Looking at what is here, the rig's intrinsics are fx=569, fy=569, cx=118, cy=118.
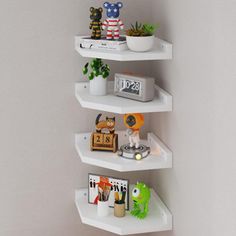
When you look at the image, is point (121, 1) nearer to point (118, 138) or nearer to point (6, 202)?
point (118, 138)

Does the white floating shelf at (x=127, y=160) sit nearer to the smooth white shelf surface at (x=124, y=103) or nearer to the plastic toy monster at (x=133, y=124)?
the plastic toy monster at (x=133, y=124)

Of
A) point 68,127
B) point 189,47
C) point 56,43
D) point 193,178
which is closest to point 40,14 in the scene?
point 56,43

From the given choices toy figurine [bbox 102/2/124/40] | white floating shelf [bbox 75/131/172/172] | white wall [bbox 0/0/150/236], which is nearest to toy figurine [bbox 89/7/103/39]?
toy figurine [bbox 102/2/124/40]

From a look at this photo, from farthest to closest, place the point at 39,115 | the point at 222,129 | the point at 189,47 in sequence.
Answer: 1. the point at 39,115
2. the point at 189,47
3. the point at 222,129

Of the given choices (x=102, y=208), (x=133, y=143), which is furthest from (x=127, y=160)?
(x=102, y=208)

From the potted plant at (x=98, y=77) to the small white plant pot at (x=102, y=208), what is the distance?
0.41 m

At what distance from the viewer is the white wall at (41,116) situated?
2.15 m

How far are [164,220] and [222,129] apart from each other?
2.14 ft

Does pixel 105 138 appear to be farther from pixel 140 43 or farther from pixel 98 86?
pixel 140 43

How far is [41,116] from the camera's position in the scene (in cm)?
224

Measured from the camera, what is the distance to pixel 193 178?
179 cm

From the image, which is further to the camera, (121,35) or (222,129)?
(121,35)

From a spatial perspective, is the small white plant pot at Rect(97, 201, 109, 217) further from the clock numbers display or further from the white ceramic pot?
the white ceramic pot

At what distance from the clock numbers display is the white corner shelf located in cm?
46
